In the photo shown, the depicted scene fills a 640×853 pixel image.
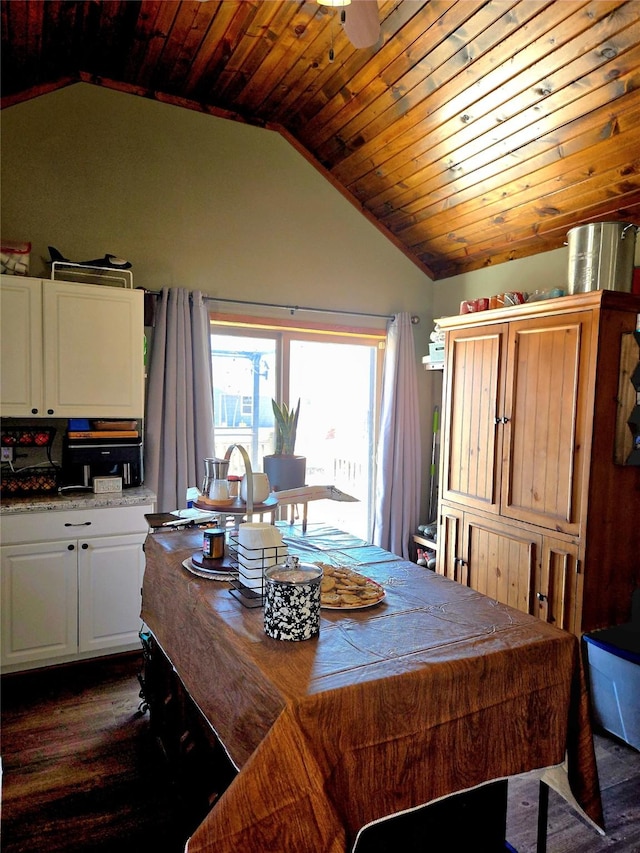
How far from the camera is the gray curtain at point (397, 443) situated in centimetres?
418

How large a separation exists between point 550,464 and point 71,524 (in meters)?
2.44

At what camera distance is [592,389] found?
257 centimetres

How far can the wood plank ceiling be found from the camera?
7.83 ft

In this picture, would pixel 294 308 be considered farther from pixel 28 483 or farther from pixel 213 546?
pixel 213 546

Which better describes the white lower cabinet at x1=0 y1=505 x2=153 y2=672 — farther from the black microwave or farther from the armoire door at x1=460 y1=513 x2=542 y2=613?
the armoire door at x1=460 y1=513 x2=542 y2=613

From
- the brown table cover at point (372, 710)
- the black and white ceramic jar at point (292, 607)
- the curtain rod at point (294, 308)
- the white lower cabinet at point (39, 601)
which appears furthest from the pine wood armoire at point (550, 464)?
the white lower cabinet at point (39, 601)

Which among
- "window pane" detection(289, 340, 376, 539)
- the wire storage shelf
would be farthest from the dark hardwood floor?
"window pane" detection(289, 340, 376, 539)

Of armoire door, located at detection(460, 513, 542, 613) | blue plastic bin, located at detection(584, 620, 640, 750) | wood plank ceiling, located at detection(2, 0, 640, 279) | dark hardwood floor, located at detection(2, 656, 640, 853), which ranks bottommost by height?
dark hardwood floor, located at detection(2, 656, 640, 853)

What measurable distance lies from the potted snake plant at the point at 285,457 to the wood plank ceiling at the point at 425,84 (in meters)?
1.65

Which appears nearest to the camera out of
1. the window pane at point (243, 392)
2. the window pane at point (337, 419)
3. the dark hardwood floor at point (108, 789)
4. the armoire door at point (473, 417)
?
the dark hardwood floor at point (108, 789)

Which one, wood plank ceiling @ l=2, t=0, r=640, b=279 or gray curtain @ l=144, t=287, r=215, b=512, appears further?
gray curtain @ l=144, t=287, r=215, b=512

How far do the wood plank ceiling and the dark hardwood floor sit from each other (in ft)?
8.76

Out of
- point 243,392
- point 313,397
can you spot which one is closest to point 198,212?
point 243,392

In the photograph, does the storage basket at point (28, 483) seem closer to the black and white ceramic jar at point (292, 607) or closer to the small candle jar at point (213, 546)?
the small candle jar at point (213, 546)
